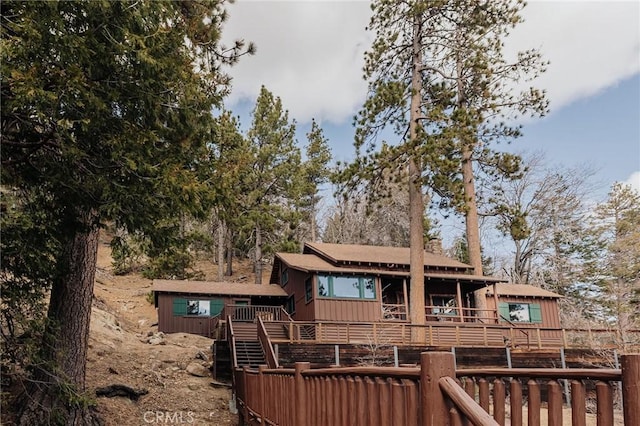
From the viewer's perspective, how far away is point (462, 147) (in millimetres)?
14234

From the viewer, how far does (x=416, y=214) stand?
52.2 feet

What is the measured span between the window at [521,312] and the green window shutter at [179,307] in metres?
14.2

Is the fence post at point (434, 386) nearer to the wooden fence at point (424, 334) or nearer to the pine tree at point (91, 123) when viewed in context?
the pine tree at point (91, 123)

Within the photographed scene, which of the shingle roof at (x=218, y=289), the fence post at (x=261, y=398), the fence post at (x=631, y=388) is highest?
the shingle roof at (x=218, y=289)

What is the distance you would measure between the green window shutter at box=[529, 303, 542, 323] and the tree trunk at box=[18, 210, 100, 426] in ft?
65.9

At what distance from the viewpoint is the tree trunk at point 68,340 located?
6344 millimetres

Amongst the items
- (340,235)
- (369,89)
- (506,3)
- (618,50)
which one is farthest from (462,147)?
(340,235)

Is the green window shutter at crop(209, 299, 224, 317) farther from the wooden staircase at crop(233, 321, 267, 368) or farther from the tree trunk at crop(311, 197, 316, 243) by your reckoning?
the tree trunk at crop(311, 197, 316, 243)

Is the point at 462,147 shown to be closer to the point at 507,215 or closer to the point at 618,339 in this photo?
the point at 507,215

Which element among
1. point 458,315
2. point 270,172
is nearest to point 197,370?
point 458,315

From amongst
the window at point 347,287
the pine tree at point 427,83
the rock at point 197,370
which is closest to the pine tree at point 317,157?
the window at point 347,287

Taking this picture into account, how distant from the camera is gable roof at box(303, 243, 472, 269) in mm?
18172

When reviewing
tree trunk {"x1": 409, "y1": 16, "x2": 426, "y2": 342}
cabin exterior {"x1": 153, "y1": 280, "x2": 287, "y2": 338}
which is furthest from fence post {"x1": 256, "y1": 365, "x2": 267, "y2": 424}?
cabin exterior {"x1": 153, "y1": 280, "x2": 287, "y2": 338}

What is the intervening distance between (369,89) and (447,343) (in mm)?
8923
